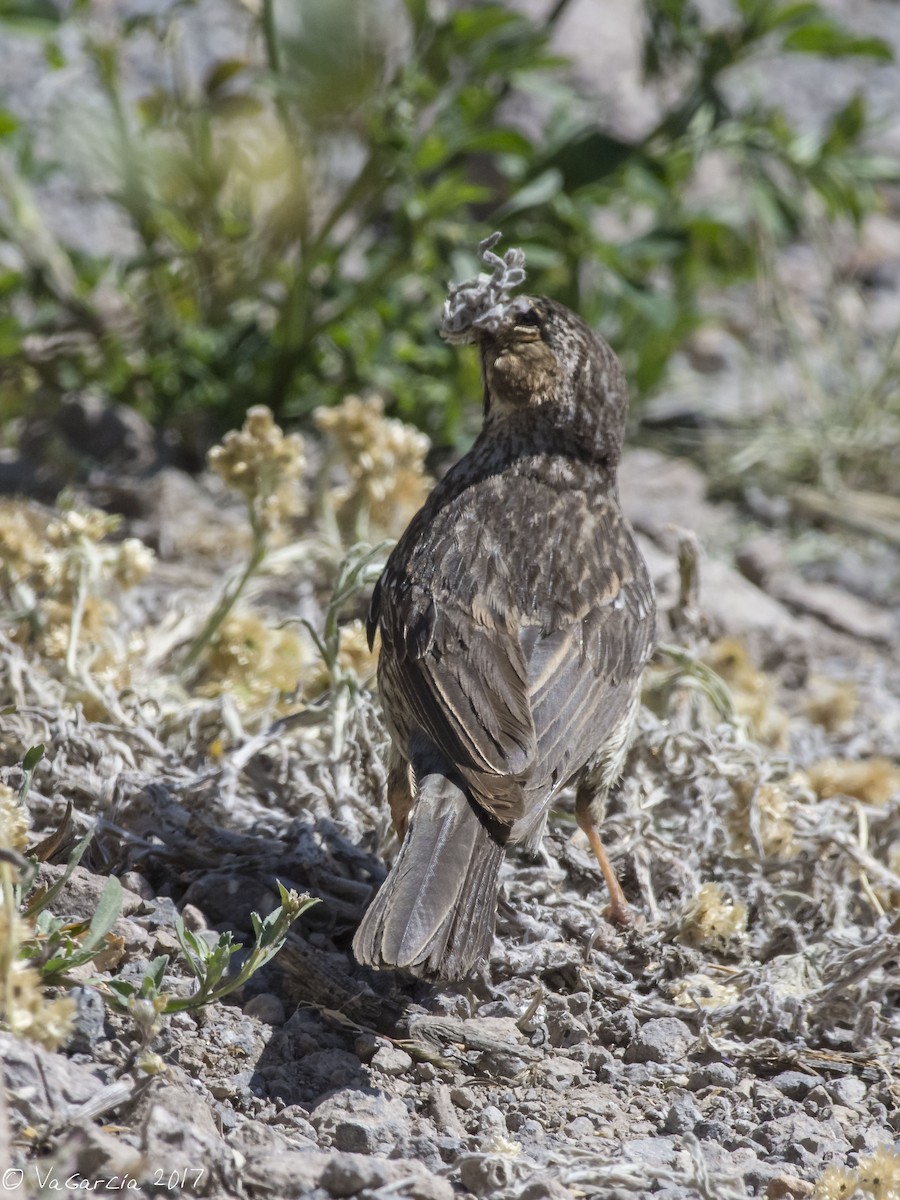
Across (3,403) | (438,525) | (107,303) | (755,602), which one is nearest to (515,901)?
(438,525)

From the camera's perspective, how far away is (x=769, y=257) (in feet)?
23.3

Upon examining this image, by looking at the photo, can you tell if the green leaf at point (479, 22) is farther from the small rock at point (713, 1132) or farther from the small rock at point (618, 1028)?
the small rock at point (713, 1132)

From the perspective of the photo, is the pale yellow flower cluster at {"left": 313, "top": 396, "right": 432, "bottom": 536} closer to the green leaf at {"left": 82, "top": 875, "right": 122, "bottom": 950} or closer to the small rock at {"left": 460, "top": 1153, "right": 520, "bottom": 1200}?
the green leaf at {"left": 82, "top": 875, "right": 122, "bottom": 950}

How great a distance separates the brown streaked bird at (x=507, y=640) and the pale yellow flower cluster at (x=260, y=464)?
1.54 ft

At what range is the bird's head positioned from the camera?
4.38 meters

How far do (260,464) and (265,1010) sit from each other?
173cm

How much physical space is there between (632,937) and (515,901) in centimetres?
32

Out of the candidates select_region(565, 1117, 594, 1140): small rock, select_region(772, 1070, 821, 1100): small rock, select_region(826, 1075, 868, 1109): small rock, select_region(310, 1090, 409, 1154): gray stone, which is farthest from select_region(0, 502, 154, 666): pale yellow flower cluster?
select_region(826, 1075, 868, 1109): small rock

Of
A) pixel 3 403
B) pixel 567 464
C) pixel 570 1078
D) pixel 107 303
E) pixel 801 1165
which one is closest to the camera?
pixel 801 1165

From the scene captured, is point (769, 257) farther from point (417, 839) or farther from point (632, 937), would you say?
point (417, 839)

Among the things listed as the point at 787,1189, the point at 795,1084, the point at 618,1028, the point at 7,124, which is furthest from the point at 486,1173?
the point at 7,124

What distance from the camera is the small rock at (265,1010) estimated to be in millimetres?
3232

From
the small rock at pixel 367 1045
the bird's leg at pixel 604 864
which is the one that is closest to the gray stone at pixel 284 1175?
the small rock at pixel 367 1045

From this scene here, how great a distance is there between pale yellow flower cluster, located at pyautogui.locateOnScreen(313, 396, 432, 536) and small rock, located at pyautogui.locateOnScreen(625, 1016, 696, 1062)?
2269 mm
